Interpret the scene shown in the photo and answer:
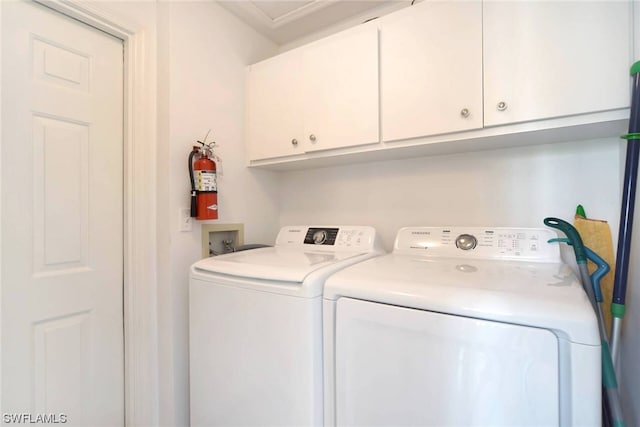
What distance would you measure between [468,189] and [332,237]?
756mm

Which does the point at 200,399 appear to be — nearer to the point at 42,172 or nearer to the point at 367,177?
the point at 42,172

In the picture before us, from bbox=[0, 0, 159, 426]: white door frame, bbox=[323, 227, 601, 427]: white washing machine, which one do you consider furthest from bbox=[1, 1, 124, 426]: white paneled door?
bbox=[323, 227, 601, 427]: white washing machine

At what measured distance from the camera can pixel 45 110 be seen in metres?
1.17

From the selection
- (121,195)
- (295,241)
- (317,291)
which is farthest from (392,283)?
(121,195)

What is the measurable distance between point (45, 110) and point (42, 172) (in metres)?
0.25

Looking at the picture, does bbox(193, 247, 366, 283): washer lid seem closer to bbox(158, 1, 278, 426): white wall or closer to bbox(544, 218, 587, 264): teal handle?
bbox(158, 1, 278, 426): white wall

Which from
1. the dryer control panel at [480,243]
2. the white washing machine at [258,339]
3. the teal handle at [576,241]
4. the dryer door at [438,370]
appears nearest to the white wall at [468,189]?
the dryer control panel at [480,243]

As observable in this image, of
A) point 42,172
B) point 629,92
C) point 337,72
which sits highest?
point 337,72

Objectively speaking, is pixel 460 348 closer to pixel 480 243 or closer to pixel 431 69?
pixel 480 243

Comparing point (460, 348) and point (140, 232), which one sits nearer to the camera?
point (460, 348)

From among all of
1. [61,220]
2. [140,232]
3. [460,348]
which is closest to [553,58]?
[460,348]

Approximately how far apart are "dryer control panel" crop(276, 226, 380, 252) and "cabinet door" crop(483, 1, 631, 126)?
2.46 ft

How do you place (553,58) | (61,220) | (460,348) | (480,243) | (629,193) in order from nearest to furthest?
(460,348) < (629,193) < (553,58) < (61,220) < (480,243)

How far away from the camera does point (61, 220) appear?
123 cm
